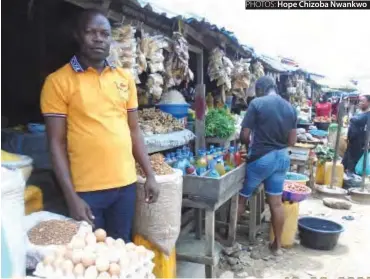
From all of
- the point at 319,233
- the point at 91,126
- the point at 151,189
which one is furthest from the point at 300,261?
the point at 91,126

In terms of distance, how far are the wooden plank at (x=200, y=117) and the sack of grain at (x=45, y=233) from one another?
2857 mm

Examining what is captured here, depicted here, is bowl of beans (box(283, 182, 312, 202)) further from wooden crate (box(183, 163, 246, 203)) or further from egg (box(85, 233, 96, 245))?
egg (box(85, 233, 96, 245))

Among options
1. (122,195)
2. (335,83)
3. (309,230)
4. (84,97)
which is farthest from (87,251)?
(335,83)

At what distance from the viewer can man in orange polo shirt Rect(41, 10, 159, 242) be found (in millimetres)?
2000

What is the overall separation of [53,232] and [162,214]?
1031 mm

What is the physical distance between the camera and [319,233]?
4.51 meters

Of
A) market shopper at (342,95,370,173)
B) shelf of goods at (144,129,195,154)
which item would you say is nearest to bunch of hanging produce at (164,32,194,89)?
shelf of goods at (144,129,195,154)

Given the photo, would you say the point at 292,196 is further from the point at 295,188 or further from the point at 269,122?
the point at 269,122

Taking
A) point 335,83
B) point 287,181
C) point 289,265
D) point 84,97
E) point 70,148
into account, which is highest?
point 335,83

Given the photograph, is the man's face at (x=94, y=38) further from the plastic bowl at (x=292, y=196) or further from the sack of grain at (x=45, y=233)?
the plastic bowl at (x=292, y=196)

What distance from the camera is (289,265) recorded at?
418cm

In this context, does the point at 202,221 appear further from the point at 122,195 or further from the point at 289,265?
the point at 122,195

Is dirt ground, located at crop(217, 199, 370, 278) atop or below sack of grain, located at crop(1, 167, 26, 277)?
below

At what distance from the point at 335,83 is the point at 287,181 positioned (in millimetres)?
10757
